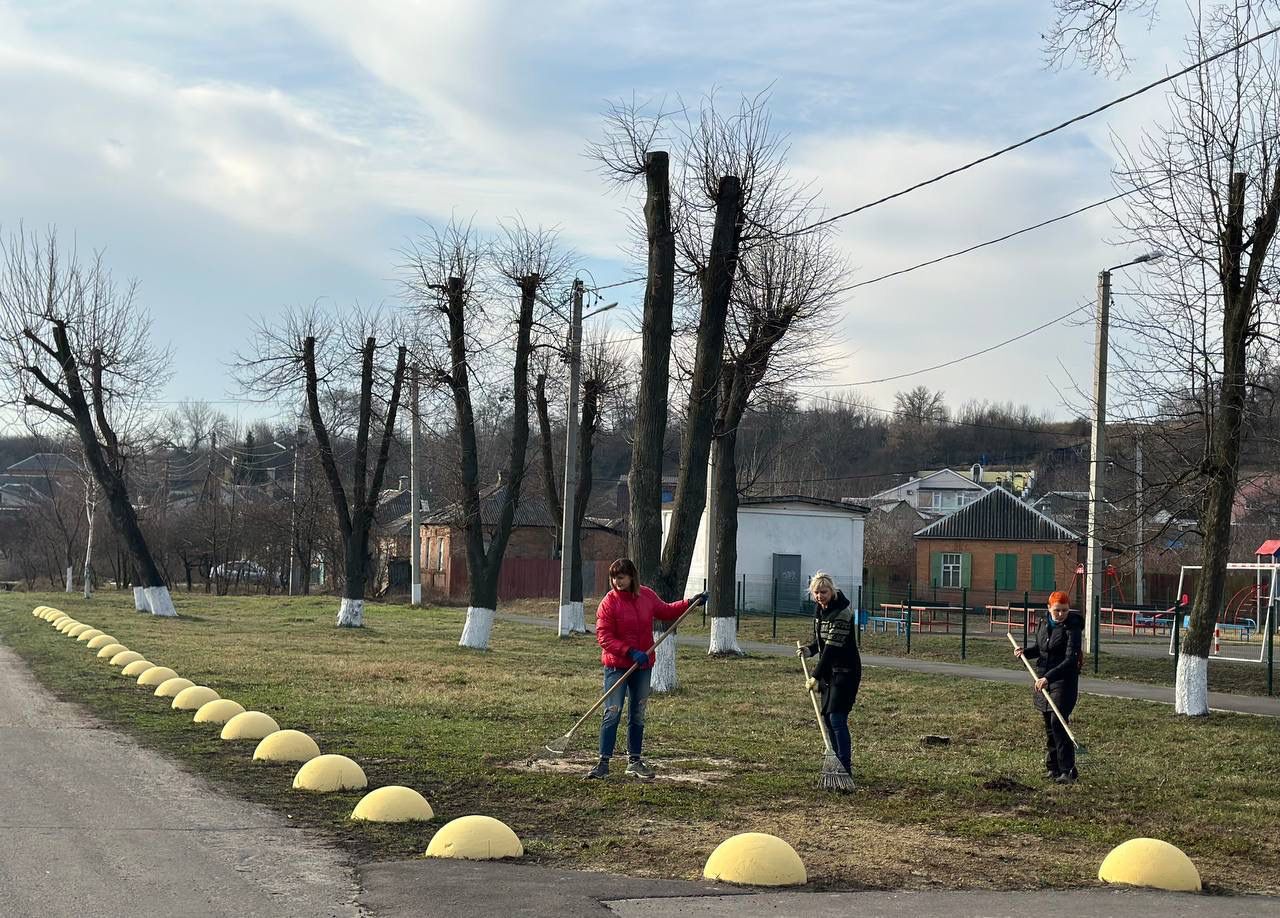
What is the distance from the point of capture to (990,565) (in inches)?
2180

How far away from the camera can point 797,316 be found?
23.2 m

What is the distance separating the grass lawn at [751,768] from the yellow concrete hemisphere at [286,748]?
0.56 feet

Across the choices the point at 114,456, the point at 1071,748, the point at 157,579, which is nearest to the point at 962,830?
the point at 1071,748

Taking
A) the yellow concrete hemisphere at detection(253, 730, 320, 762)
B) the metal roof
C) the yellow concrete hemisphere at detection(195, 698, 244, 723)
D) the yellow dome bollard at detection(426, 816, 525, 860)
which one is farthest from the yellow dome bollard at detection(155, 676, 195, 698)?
the metal roof

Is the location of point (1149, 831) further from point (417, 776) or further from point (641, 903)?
point (417, 776)

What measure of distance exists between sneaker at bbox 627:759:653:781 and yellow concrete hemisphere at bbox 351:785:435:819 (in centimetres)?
213

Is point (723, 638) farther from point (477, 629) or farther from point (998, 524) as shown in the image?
point (998, 524)

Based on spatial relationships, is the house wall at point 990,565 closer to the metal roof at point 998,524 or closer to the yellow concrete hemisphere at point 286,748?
the metal roof at point 998,524

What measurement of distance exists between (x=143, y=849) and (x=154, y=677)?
382 inches

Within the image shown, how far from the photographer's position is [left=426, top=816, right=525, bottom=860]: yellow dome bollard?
7.09 meters

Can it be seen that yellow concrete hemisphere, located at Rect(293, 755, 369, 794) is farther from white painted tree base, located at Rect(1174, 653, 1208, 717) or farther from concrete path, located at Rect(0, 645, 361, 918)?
white painted tree base, located at Rect(1174, 653, 1208, 717)

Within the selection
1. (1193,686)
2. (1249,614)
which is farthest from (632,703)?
(1249,614)

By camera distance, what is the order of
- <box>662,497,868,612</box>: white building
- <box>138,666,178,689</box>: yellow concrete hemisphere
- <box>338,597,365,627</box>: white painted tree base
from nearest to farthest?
1. <box>138,666,178,689</box>: yellow concrete hemisphere
2. <box>338,597,365,627</box>: white painted tree base
3. <box>662,497,868,612</box>: white building

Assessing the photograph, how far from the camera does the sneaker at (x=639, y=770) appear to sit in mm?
9914
